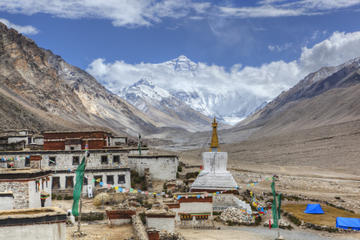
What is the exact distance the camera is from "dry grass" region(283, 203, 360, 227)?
22.0 meters

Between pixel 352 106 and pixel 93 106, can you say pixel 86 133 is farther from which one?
pixel 93 106

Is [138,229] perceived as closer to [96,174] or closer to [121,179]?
[96,174]

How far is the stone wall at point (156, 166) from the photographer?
32825 millimetres

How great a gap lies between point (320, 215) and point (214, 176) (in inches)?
270

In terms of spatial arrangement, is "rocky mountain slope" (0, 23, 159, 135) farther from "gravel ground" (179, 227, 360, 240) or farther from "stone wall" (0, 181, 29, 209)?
"gravel ground" (179, 227, 360, 240)

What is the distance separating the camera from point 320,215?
23.8 meters

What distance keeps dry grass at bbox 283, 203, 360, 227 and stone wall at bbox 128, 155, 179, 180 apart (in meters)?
10.3

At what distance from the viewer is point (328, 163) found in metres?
61.8

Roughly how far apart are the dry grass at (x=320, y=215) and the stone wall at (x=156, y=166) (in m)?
10.3

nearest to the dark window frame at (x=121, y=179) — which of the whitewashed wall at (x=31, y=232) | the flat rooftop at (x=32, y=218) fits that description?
Answer: the flat rooftop at (x=32, y=218)

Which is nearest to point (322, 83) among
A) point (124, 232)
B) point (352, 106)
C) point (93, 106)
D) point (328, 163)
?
point (352, 106)

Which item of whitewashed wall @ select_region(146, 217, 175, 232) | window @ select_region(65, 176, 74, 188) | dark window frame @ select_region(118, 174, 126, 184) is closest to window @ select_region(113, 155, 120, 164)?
dark window frame @ select_region(118, 174, 126, 184)

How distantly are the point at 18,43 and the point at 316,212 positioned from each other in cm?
11275

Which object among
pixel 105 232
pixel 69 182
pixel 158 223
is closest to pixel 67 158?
pixel 69 182
